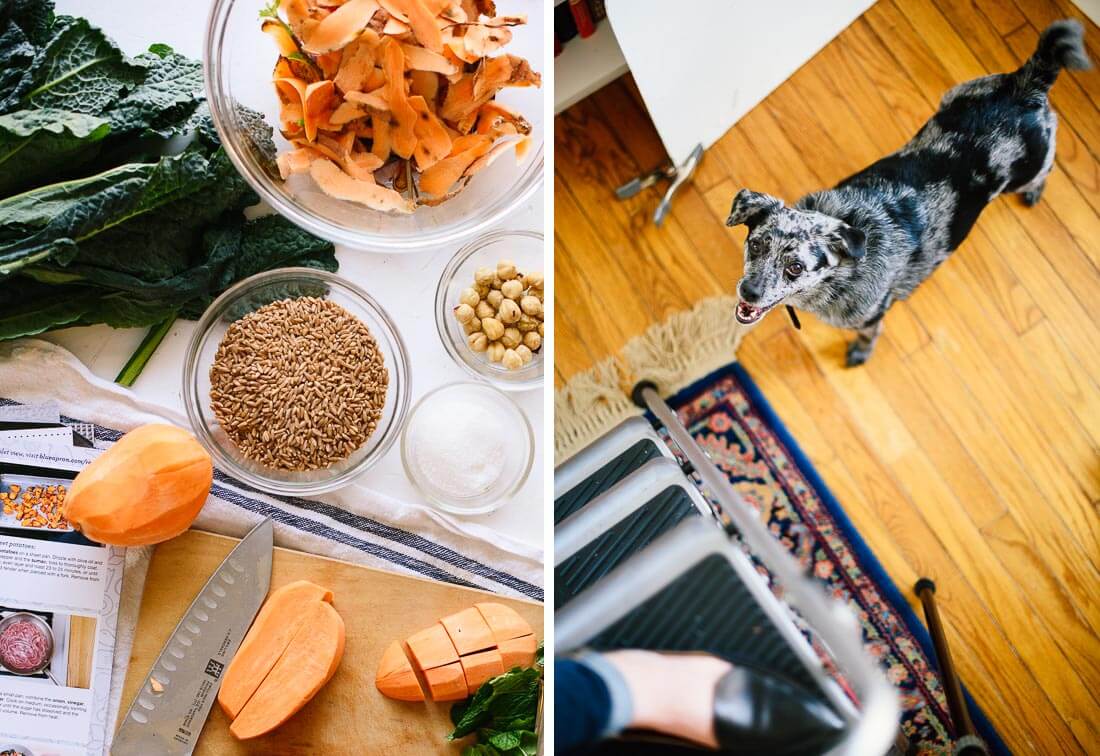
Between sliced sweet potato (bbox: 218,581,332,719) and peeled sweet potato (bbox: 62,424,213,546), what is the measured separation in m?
0.14

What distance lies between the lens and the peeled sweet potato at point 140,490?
0.85 metres

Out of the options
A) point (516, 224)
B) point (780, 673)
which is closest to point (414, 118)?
point (516, 224)

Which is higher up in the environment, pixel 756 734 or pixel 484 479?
pixel 484 479

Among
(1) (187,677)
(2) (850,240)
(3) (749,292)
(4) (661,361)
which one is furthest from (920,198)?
(1) (187,677)

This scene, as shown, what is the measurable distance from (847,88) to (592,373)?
0.67 metres

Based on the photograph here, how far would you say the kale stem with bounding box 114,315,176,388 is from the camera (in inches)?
38.3

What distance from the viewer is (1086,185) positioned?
141 cm

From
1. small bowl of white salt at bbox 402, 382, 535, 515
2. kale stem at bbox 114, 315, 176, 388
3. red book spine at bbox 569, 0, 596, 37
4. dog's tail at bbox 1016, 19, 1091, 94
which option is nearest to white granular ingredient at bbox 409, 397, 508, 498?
small bowl of white salt at bbox 402, 382, 535, 515

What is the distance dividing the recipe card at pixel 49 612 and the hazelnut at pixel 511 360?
0.50 m

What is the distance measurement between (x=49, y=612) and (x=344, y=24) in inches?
29.0

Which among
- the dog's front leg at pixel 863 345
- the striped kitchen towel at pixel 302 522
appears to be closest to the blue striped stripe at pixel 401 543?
the striped kitchen towel at pixel 302 522

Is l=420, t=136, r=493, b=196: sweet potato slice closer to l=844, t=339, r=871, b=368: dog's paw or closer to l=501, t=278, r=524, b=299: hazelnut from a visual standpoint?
l=501, t=278, r=524, b=299: hazelnut

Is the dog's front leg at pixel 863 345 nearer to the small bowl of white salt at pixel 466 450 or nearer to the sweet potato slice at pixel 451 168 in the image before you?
the small bowl of white salt at pixel 466 450

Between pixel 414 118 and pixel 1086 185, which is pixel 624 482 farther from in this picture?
pixel 1086 185
